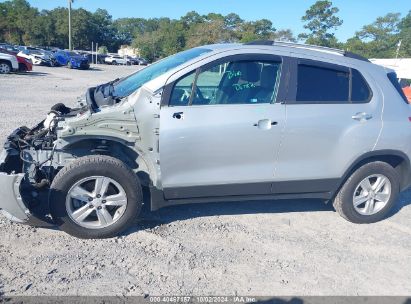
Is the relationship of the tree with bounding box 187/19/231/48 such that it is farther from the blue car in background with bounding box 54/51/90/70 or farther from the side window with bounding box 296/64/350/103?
the side window with bounding box 296/64/350/103

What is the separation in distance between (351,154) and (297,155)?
67 centimetres

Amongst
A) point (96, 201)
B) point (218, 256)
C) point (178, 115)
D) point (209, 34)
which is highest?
point (209, 34)

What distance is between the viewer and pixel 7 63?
18594 millimetres

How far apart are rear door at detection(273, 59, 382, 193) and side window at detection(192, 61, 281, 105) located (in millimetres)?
227

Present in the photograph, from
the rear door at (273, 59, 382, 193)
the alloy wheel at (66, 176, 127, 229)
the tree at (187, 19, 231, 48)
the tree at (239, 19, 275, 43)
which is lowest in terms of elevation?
the alloy wheel at (66, 176, 127, 229)

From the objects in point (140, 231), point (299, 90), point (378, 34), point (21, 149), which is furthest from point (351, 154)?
point (378, 34)

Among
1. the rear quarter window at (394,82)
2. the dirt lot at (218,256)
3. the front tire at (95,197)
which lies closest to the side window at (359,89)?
the rear quarter window at (394,82)

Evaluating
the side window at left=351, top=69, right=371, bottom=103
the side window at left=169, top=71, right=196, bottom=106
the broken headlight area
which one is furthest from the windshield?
the side window at left=351, top=69, right=371, bottom=103

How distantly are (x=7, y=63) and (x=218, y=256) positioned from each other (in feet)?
63.4

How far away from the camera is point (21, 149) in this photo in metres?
3.62

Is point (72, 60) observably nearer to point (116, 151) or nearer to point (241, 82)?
point (116, 151)

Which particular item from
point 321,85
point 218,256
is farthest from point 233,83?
point 218,256

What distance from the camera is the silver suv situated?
340cm

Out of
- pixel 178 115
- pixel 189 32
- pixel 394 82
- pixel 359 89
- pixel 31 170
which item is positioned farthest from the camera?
pixel 189 32
